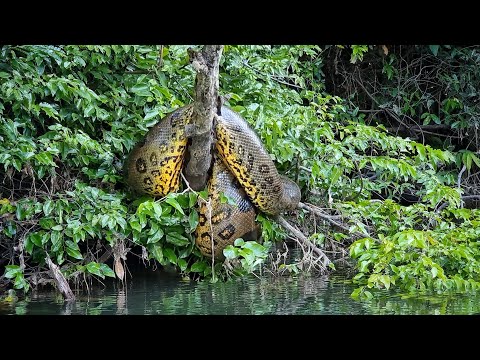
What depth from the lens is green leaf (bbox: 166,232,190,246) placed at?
17.7 ft

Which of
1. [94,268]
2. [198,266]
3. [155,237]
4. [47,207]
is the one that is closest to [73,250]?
[94,268]

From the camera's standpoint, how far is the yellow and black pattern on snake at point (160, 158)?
5.39 metres

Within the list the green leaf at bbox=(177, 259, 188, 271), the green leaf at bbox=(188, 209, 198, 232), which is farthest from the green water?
the green leaf at bbox=(188, 209, 198, 232)

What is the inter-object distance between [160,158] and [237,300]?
1.26 m

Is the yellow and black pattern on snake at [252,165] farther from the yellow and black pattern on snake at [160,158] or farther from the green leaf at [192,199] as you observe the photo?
the green leaf at [192,199]

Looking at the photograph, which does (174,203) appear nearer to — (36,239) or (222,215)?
(222,215)

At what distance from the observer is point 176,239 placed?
5430mm

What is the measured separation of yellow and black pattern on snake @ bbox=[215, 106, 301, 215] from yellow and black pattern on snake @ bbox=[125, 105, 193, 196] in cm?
30

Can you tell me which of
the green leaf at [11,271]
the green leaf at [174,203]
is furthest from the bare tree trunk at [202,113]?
the green leaf at [11,271]

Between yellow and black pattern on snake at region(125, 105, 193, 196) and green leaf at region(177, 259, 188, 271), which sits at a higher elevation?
yellow and black pattern on snake at region(125, 105, 193, 196)

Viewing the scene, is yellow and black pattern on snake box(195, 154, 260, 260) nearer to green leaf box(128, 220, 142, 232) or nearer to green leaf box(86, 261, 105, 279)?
green leaf box(128, 220, 142, 232)

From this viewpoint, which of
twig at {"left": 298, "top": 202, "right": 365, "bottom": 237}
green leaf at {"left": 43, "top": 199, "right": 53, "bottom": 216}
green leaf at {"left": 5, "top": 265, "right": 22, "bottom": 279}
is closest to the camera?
green leaf at {"left": 5, "top": 265, "right": 22, "bottom": 279}

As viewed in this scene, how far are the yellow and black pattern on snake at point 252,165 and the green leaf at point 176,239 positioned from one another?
66cm

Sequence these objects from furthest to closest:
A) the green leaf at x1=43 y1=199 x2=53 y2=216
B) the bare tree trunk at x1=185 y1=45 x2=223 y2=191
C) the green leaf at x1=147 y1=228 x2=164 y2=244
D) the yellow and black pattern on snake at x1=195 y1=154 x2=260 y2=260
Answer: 1. the yellow and black pattern on snake at x1=195 y1=154 x2=260 y2=260
2. the green leaf at x1=147 y1=228 x2=164 y2=244
3. the green leaf at x1=43 y1=199 x2=53 y2=216
4. the bare tree trunk at x1=185 y1=45 x2=223 y2=191
